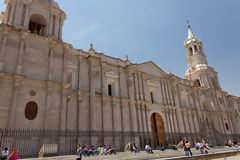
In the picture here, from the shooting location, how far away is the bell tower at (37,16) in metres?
14.9

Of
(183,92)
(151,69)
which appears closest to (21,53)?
(151,69)

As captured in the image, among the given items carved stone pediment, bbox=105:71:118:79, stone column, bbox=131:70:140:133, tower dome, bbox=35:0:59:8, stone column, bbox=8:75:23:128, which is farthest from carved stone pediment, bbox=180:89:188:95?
stone column, bbox=8:75:23:128

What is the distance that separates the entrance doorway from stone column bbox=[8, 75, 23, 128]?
46.2ft

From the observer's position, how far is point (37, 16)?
1669cm

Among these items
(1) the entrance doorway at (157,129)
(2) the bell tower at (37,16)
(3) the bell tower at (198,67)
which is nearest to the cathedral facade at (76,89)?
(2) the bell tower at (37,16)

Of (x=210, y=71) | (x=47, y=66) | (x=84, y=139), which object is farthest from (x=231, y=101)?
(x=47, y=66)

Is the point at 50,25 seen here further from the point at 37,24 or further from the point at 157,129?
the point at 157,129

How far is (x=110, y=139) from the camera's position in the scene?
16516 mm

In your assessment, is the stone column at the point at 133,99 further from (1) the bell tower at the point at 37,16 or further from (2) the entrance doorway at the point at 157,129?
(1) the bell tower at the point at 37,16

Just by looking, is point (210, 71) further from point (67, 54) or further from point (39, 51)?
point (39, 51)

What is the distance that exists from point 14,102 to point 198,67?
1173 inches

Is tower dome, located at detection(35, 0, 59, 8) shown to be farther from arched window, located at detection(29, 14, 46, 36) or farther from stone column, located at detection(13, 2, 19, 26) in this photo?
stone column, located at detection(13, 2, 19, 26)

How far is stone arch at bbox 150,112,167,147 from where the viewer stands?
66.9 feet

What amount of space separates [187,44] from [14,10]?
29.7 metres
